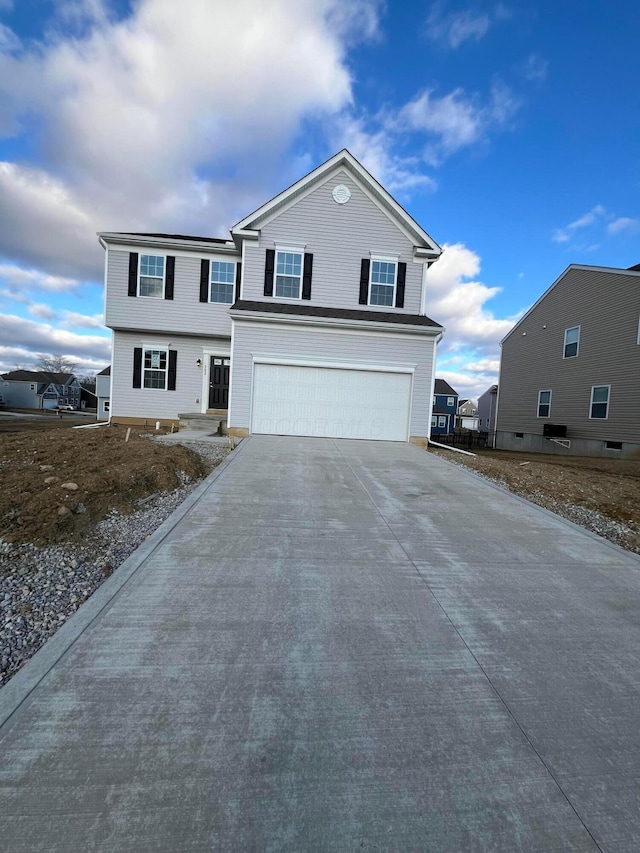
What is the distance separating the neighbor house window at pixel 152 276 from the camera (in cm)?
1448

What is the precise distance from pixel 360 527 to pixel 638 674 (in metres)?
2.76

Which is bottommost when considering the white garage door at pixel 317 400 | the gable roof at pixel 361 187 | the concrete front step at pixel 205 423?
the concrete front step at pixel 205 423

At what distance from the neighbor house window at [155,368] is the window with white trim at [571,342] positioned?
62.4 feet

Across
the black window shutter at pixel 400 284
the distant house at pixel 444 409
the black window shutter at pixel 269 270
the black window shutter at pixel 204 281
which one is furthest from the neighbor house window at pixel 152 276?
the distant house at pixel 444 409

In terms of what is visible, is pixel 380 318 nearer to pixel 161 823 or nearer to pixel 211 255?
pixel 211 255

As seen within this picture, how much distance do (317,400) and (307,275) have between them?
13.2 feet

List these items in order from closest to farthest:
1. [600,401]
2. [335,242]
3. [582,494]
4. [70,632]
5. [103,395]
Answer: [70,632], [582,494], [335,242], [600,401], [103,395]

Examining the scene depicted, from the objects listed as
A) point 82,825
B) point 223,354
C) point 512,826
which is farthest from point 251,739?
point 223,354

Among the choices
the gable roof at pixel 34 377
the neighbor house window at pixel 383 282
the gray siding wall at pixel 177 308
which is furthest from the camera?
the gable roof at pixel 34 377

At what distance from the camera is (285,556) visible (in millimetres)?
4016

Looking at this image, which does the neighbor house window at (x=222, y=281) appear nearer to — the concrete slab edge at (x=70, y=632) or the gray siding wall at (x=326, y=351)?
the gray siding wall at (x=326, y=351)

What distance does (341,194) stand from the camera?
1320cm

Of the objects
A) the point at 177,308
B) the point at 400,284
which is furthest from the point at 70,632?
the point at 177,308

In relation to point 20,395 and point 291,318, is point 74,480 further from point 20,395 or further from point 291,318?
point 20,395
